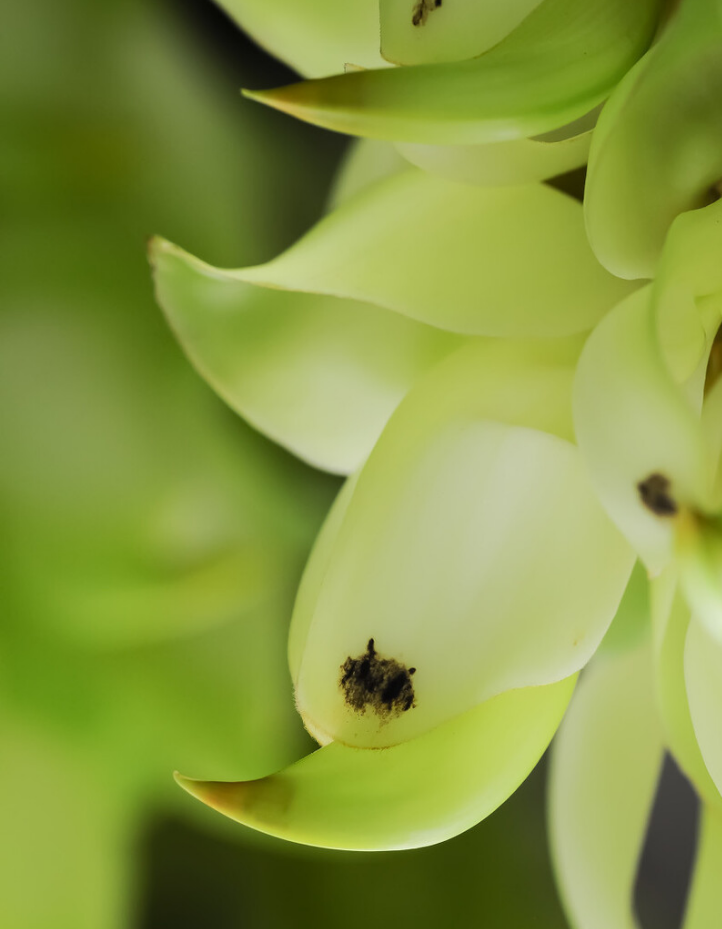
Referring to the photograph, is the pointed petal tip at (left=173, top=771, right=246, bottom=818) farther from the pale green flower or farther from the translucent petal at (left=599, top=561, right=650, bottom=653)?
the translucent petal at (left=599, top=561, right=650, bottom=653)

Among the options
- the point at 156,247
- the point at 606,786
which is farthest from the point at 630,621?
the point at 156,247

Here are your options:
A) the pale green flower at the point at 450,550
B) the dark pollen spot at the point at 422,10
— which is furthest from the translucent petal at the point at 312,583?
the dark pollen spot at the point at 422,10

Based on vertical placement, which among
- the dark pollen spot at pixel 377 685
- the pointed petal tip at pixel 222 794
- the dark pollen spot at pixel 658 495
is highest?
the dark pollen spot at pixel 658 495

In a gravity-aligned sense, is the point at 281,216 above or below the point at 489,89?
above

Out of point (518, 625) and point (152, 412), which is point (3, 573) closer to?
point (152, 412)

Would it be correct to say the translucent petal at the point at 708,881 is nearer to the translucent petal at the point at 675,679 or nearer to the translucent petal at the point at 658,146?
the translucent petal at the point at 675,679

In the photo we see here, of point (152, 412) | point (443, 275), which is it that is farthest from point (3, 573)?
point (443, 275)
